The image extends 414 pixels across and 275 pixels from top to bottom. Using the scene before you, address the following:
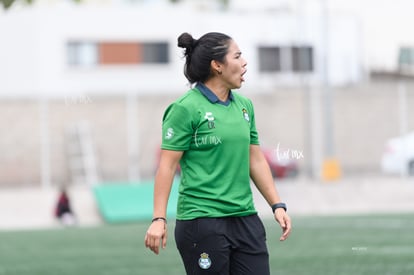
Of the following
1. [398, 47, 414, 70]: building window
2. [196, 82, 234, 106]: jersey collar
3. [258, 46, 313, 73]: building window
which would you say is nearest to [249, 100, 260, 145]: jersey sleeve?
[196, 82, 234, 106]: jersey collar

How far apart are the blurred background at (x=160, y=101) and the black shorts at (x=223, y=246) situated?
52.6 ft

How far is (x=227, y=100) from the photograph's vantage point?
236 inches

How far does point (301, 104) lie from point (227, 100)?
32.2m

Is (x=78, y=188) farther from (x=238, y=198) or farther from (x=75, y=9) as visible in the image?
(x=238, y=198)

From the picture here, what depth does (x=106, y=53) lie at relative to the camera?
151 feet

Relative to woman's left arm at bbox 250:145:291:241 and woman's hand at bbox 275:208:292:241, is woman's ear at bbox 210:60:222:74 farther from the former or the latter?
woman's hand at bbox 275:208:292:241

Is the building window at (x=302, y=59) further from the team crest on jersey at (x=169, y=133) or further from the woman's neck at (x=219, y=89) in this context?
the team crest on jersey at (x=169, y=133)

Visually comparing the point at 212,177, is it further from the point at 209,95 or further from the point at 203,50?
the point at 203,50

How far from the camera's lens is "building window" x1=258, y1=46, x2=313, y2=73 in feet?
161

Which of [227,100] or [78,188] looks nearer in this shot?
[227,100]

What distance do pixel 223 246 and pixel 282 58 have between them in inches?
1724

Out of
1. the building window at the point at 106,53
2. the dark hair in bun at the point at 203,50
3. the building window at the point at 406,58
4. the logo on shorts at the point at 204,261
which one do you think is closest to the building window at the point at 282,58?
the building window at the point at 406,58

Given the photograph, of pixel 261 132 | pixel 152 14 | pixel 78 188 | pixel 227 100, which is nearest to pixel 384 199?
pixel 261 132

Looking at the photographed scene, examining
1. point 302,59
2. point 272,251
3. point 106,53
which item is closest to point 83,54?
point 106,53
